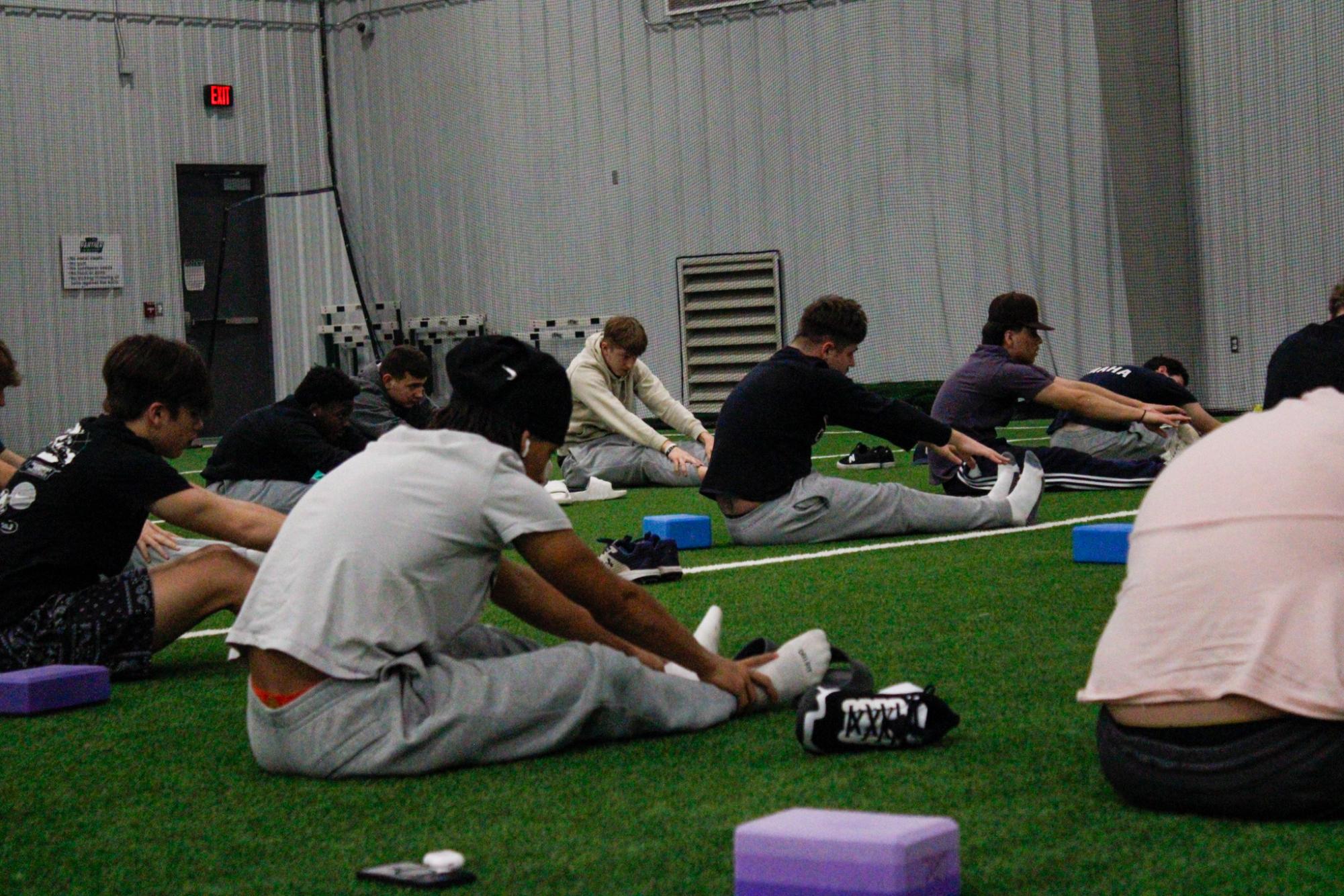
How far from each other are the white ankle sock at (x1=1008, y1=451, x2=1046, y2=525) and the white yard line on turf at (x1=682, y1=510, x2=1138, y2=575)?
0.05 meters

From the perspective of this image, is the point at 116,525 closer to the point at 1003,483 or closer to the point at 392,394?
the point at 1003,483

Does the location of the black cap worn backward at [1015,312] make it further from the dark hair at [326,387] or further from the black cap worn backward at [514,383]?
the black cap worn backward at [514,383]

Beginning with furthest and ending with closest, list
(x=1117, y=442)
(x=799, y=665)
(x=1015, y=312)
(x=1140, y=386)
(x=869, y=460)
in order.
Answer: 1. (x=869, y=460)
2. (x=1117, y=442)
3. (x=1140, y=386)
4. (x=1015, y=312)
5. (x=799, y=665)

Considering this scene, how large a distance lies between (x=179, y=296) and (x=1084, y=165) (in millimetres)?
9671

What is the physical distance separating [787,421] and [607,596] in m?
3.89

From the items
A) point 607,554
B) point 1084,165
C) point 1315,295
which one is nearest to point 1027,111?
point 1084,165

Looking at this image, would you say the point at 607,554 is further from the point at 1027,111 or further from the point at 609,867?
the point at 1027,111

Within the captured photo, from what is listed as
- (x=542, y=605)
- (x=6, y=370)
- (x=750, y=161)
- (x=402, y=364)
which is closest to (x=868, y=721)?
(x=542, y=605)

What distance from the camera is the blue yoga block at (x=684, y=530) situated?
7684 mm

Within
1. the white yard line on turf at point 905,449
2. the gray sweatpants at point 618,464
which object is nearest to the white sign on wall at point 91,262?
the white yard line on turf at point 905,449

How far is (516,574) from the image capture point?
3699 millimetres

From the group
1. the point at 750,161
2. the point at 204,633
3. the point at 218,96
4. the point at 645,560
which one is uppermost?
the point at 218,96

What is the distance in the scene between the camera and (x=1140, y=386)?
9945 mm

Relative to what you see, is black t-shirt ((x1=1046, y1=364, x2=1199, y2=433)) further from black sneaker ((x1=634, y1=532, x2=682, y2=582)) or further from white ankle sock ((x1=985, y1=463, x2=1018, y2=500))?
black sneaker ((x1=634, y1=532, x2=682, y2=582))
